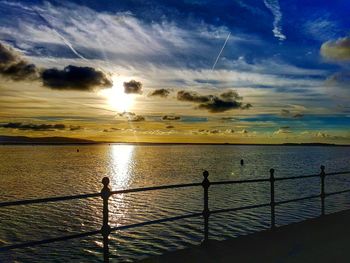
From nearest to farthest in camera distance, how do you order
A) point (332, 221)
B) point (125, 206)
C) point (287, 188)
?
point (332, 221) → point (125, 206) → point (287, 188)

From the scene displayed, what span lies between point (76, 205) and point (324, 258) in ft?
69.8

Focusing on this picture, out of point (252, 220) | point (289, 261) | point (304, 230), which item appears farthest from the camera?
point (252, 220)

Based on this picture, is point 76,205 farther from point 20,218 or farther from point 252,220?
point 252,220

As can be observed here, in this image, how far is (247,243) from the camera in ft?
27.9

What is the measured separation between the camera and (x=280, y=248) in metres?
8.12

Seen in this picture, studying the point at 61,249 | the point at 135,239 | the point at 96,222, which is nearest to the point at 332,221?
the point at 135,239

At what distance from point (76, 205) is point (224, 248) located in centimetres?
1976

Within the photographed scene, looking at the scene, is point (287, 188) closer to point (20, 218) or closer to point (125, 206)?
point (125, 206)

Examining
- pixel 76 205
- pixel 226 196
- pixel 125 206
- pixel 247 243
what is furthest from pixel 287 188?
pixel 247 243

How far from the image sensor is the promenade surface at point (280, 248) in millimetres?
7461

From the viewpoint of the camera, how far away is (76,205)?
2628 centimetres

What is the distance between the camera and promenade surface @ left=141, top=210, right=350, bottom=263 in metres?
7.46

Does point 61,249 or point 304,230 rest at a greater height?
point 304,230

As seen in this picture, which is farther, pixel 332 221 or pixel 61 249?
pixel 61 249
